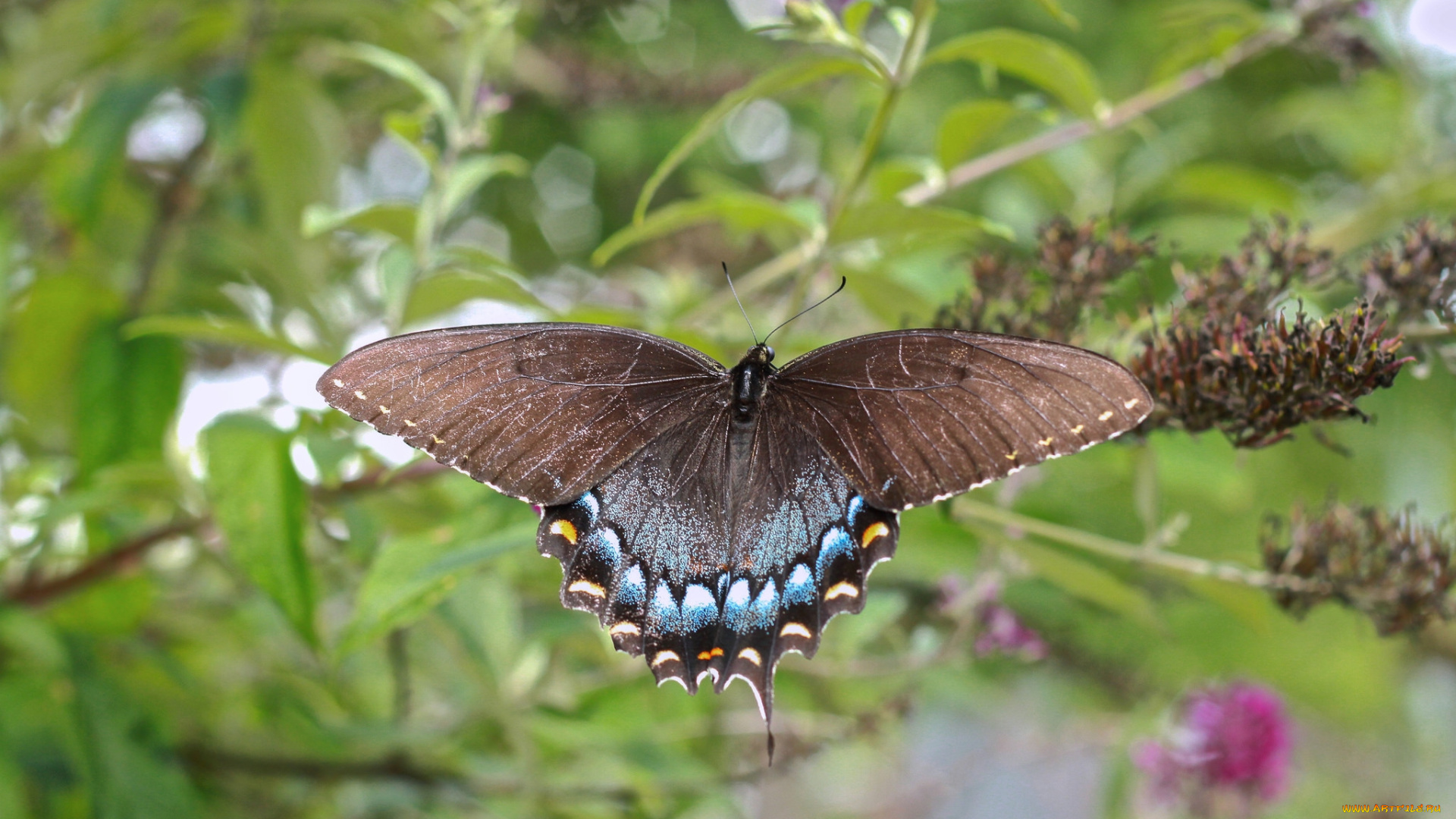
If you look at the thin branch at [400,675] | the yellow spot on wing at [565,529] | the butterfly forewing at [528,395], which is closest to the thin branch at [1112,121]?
the butterfly forewing at [528,395]

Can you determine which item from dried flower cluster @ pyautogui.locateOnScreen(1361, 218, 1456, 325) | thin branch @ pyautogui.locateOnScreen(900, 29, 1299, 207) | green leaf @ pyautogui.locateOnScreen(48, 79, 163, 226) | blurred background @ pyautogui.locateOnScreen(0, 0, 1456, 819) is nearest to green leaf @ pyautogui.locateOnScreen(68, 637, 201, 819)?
blurred background @ pyautogui.locateOnScreen(0, 0, 1456, 819)

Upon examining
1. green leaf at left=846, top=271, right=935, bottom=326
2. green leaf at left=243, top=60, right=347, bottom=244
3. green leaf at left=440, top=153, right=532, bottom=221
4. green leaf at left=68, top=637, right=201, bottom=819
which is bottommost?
green leaf at left=68, top=637, right=201, bottom=819

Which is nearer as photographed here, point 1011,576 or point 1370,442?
point 1011,576

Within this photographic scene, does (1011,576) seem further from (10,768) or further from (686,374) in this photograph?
(10,768)

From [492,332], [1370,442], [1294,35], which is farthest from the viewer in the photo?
[1370,442]

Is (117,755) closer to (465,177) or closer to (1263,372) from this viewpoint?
(465,177)

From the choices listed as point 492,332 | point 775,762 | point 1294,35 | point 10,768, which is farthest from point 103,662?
point 1294,35

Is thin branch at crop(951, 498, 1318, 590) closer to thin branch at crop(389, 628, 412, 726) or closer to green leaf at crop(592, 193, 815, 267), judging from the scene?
green leaf at crop(592, 193, 815, 267)
